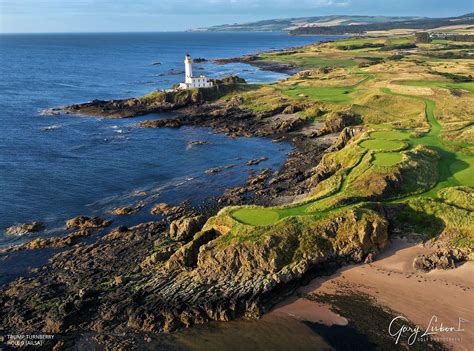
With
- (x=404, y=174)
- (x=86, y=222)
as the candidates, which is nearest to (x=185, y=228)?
(x=86, y=222)

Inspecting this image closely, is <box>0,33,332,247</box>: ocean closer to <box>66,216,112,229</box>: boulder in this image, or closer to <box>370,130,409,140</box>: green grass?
<box>66,216,112,229</box>: boulder

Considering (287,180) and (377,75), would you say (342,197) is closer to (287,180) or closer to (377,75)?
(287,180)

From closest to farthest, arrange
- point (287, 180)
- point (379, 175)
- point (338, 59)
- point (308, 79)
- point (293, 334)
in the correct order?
point (293, 334)
point (379, 175)
point (287, 180)
point (308, 79)
point (338, 59)

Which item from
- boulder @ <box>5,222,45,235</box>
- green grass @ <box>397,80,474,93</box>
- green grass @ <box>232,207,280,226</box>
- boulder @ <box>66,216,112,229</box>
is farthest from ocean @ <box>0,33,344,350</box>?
green grass @ <box>397,80,474,93</box>

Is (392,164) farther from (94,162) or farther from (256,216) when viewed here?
(94,162)

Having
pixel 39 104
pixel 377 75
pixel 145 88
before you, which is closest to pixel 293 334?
pixel 377 75
